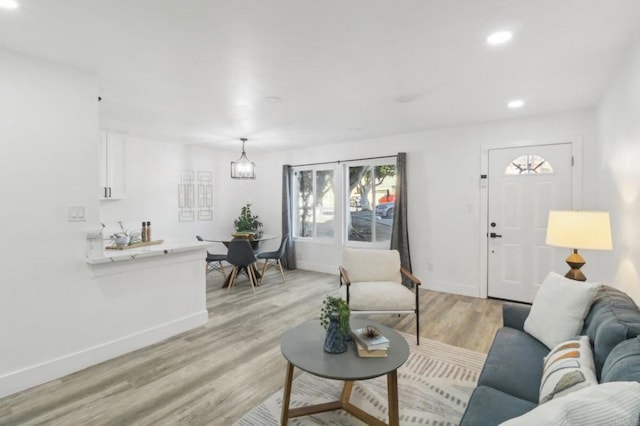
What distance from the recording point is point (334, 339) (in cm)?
→ 194

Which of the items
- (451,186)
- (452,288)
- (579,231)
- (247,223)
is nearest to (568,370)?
(579,231)

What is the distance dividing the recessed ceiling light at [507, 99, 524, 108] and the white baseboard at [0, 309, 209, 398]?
4231 mm

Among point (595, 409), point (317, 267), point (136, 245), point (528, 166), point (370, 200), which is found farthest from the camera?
point (317, 267)

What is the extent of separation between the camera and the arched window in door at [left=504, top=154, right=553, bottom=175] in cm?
408

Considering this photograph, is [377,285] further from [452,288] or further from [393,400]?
[452,288]

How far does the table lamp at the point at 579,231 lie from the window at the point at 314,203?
3864 mm

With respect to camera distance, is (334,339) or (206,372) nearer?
(334,339)

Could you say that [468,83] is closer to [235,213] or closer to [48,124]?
[48,124]

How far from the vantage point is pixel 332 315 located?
1.95m

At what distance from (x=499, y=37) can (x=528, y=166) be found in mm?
2592

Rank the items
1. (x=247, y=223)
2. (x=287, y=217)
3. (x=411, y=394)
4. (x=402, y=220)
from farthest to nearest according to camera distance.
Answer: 1. (x=247, y=223)
2. (x=287, y=217)
3. (x=402, y=220)
4. (x=411, y=394)

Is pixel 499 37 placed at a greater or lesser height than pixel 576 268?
greater

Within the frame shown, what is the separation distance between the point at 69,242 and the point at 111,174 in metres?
2.66

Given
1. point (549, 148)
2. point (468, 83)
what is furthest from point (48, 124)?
point (549, 148)
